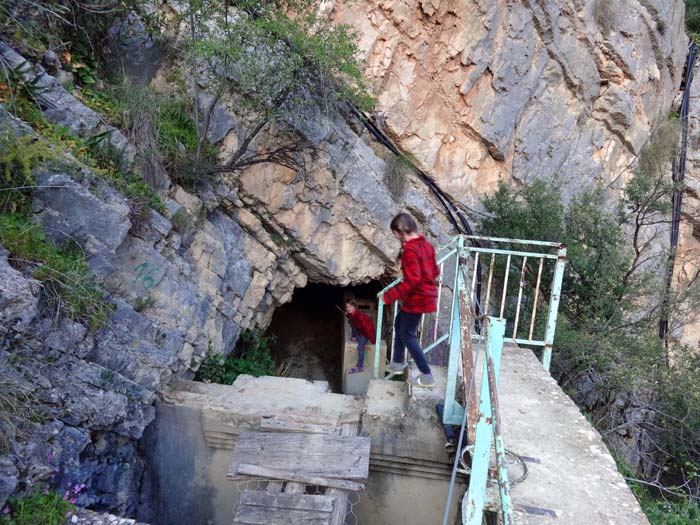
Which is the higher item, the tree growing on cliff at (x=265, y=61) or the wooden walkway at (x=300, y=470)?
the tree growing on cliff at (x=265, y=61)

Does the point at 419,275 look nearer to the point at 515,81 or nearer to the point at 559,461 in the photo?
the point at 559,461

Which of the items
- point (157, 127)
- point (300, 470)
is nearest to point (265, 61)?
point (157, 127)

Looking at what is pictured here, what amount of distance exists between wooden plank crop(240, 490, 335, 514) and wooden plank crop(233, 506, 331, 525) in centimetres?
2

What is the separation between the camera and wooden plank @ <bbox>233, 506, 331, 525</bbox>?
2.80m

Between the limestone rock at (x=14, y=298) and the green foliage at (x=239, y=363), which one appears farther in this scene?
the green foliage at (x=239, y=363)

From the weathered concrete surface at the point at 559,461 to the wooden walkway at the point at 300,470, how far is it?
1.14m

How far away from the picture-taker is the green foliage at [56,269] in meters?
3.18

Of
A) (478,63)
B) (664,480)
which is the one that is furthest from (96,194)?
(664,480)

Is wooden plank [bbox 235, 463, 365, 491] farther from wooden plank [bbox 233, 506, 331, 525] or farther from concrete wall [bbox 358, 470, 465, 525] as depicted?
concrete wall [bbox 358, 470, 465, 525]

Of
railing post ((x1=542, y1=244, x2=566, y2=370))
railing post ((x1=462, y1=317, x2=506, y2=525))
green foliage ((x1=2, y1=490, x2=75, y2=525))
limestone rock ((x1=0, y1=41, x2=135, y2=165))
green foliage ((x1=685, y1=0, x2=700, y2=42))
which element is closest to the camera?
railing post ((x1=462, y1=317, x2=506, y2=525))

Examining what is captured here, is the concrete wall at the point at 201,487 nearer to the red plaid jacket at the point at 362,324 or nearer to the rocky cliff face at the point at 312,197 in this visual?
the rocky cliff face at the point at 312,197

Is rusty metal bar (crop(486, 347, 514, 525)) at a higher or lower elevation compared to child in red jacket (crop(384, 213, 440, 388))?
lower

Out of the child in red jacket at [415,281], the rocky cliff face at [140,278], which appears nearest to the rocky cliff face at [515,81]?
the rocky cliff face at [140,278]

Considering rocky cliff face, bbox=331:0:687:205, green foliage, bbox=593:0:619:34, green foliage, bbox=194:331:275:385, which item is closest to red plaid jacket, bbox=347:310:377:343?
green foliage, bbox=194:331:275:385
